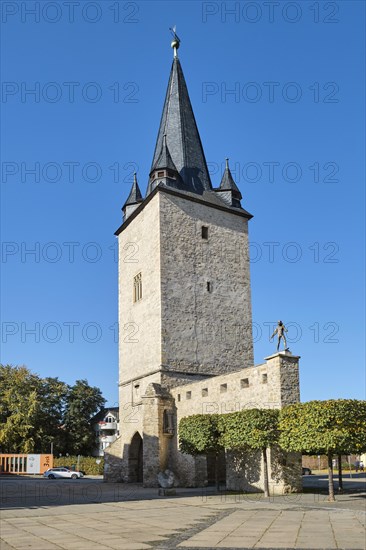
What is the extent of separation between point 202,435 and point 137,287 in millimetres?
11582

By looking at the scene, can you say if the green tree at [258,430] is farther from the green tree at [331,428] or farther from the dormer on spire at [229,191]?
the dormer on spire at [229,191]

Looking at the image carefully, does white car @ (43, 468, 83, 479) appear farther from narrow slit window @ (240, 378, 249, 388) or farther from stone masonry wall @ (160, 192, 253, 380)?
narrow slit window @ (240, 378, 249, 388)

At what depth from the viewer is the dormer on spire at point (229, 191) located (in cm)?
3269

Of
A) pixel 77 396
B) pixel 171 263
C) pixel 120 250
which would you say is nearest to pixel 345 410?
pixel 171 263

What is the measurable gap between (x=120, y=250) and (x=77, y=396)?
24.5m

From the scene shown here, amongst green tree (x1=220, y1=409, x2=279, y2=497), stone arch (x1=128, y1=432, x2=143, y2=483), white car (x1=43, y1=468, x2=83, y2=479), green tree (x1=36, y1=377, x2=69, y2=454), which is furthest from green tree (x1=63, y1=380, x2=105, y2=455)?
green tree (x1=220, y1=409, x2=279, y2=497)

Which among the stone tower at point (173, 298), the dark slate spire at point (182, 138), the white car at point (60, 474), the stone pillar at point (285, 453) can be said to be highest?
the dark slate spire at point (182, 138)

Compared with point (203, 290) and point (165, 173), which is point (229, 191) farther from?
point (203, 290)

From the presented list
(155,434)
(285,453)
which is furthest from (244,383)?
(155,434)

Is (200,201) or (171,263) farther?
(200,201)

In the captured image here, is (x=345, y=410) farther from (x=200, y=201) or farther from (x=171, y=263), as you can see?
(x=200, y=201)

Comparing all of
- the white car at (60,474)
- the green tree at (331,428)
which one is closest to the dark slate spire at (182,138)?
the green tree at (331,428)

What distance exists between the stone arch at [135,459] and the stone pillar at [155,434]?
134 inches

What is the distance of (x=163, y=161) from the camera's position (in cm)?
3086
